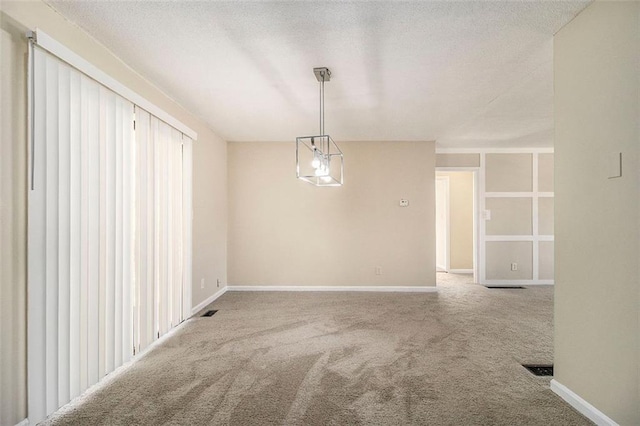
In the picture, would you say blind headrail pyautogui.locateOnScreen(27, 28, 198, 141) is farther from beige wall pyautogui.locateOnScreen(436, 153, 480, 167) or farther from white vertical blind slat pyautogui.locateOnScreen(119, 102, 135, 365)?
beige wall pyautogui.locateOnScreen(436, 153, 480, 167)

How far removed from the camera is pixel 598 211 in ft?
6.15

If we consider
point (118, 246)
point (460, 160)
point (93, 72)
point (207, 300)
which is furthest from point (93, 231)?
point (460, 160)

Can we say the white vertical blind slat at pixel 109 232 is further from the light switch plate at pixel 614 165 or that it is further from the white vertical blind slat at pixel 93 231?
the light switch plate at pixel 614 165

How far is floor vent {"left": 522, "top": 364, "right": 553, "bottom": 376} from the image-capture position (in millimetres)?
2514

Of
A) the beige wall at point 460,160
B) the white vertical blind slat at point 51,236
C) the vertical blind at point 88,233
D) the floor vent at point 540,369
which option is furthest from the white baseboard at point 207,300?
the beige wall at point 460,160

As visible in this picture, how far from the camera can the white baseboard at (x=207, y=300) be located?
13.6ft

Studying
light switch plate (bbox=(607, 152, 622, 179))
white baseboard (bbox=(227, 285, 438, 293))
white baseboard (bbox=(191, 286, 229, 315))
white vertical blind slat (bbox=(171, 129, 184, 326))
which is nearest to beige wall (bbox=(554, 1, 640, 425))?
light switch plate (bbox=(607, 152, 622, 179))

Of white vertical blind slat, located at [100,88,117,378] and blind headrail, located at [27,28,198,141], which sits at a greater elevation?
blind headrail, located at [27,28,198,141]

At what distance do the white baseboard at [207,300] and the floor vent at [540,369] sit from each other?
3575 mm

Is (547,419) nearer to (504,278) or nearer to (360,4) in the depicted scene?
(360,4)

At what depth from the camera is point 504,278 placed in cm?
593

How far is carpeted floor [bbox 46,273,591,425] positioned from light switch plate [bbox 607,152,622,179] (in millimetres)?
1445

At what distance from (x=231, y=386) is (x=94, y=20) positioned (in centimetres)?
264

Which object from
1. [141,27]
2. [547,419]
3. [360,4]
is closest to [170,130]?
[141,27]
